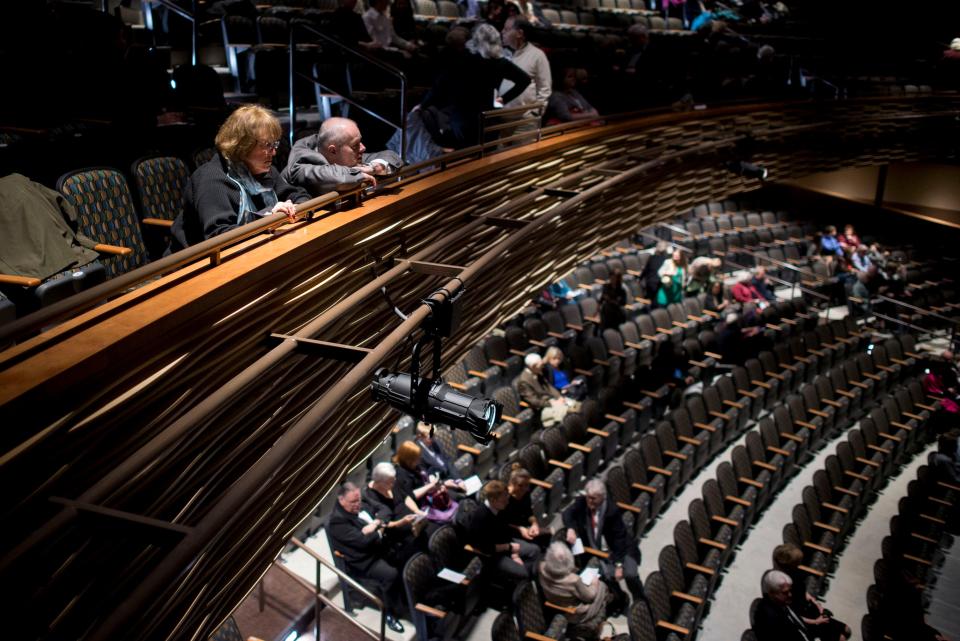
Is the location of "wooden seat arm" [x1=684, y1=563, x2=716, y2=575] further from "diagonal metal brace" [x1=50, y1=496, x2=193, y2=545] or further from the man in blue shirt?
the man in blue shirt

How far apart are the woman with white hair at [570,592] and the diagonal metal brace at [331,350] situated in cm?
220

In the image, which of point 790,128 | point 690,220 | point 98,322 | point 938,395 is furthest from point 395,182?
point 690,220

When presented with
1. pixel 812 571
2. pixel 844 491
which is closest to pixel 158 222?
pixel 812 571

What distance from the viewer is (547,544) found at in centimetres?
435

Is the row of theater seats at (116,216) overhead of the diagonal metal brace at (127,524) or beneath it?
overhead

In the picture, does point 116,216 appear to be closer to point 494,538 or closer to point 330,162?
point 330,162

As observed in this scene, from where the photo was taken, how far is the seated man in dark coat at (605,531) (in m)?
4.37

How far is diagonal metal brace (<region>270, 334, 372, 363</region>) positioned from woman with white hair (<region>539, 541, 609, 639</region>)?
2.20 metres

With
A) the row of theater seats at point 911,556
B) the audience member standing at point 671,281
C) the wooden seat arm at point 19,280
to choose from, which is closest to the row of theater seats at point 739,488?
the row of theater seats at point 911,556

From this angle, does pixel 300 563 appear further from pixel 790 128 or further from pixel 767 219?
pixel 767 219

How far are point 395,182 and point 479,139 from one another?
86 centimetres

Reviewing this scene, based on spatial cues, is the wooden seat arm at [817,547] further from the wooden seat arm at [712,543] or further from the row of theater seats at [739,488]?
the wooden seat arm at [712,543]

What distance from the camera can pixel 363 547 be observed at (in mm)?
3871

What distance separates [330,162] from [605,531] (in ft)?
8.87
